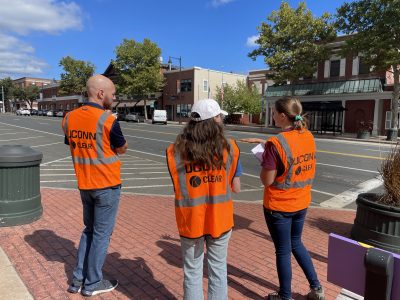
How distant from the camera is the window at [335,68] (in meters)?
32.8

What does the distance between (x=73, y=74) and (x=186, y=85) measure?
113 feet

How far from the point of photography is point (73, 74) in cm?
7212

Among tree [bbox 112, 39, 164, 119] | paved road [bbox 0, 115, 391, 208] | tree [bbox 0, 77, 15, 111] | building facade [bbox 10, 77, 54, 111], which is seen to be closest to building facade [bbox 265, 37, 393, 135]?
paved road [bbox 0, 115, 391, 208]

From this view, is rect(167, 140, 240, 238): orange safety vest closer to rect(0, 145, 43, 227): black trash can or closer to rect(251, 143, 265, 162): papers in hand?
rect(251, 143, 265, 162): papers in hand

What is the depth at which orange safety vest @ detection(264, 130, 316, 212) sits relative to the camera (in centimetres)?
279

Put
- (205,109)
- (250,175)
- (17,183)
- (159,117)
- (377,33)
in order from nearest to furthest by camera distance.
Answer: (205,109) < (17,183) < (250,175) < (377,33) < (159,117)

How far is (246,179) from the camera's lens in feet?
30.9

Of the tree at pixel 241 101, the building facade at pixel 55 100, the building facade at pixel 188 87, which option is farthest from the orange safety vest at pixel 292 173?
the building facade at pixel 55 100

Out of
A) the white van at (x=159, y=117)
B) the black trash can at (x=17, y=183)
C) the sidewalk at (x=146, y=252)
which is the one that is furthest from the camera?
the white van at (x=159, y=117)

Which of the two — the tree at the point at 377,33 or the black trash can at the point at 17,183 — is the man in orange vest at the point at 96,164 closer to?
the black trash can at the point at 17,183

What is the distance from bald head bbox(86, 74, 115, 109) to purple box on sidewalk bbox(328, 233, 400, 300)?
2245 millimetres

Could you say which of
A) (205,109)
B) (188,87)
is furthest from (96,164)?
(188,87)

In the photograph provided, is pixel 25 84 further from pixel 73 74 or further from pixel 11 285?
pixel 11 285

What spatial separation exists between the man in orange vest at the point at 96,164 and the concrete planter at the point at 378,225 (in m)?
3.10
